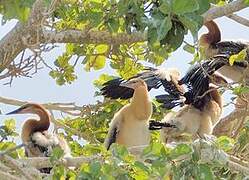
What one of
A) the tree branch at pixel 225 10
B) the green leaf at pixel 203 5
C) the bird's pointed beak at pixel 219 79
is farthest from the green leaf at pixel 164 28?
the bird's pointed beak at pixel 219 79

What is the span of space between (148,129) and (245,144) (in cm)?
127

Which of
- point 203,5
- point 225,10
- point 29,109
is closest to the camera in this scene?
point 203,5

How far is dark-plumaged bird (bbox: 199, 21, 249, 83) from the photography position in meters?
5.23

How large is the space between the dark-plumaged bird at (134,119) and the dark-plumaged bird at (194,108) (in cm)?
13

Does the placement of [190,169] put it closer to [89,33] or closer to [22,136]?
[89,33]

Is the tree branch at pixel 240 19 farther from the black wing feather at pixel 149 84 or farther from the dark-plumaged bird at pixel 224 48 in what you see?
the black wing feather at pixel 149 84

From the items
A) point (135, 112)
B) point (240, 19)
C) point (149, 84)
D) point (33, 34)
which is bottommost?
point (135, 112)

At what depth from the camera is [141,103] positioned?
5004mm

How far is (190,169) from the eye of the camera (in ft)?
10.1

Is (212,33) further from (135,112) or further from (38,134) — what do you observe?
(38,134)

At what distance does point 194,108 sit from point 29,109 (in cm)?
111

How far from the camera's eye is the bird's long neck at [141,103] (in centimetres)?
500

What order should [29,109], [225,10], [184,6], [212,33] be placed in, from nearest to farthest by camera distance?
1. [184,6]
2. [225,10]
3. [29,109]
4. [212,33]

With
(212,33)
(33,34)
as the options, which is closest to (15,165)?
(33,34)
